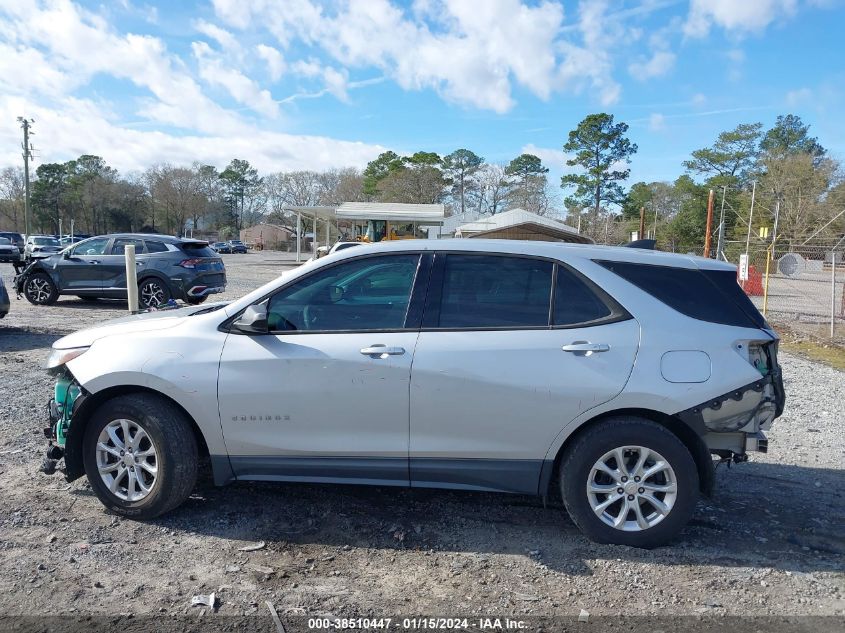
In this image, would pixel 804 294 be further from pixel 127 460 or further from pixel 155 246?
pixel 127 460

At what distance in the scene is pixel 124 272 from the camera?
14.0 m

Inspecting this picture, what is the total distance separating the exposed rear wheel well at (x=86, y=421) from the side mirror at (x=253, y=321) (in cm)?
63

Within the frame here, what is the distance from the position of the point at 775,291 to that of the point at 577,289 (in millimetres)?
24162

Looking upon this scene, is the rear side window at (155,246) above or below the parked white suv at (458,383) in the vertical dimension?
above

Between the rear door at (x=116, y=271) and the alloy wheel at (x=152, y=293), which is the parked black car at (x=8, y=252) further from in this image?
the alloy wheel at (x=152, y=293)

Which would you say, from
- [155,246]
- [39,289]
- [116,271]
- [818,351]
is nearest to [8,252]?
[39,289]

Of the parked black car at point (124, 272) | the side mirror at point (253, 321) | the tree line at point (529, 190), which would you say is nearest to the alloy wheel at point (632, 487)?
the side mirror at point (253, 321)

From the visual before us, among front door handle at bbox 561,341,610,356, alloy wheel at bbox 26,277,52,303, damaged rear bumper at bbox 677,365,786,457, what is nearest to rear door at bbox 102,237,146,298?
alloy wheel at bbox 26,277,52,303

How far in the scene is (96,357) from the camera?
4000 millimetres

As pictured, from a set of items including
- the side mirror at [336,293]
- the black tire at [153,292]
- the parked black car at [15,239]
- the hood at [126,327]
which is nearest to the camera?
the side mirror at [336,293]

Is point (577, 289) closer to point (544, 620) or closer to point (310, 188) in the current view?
point (544, 620)

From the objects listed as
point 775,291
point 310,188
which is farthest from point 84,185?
point 775,291

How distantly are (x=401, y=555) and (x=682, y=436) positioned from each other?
179 cm

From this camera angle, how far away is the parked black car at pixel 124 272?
13.6 meters
